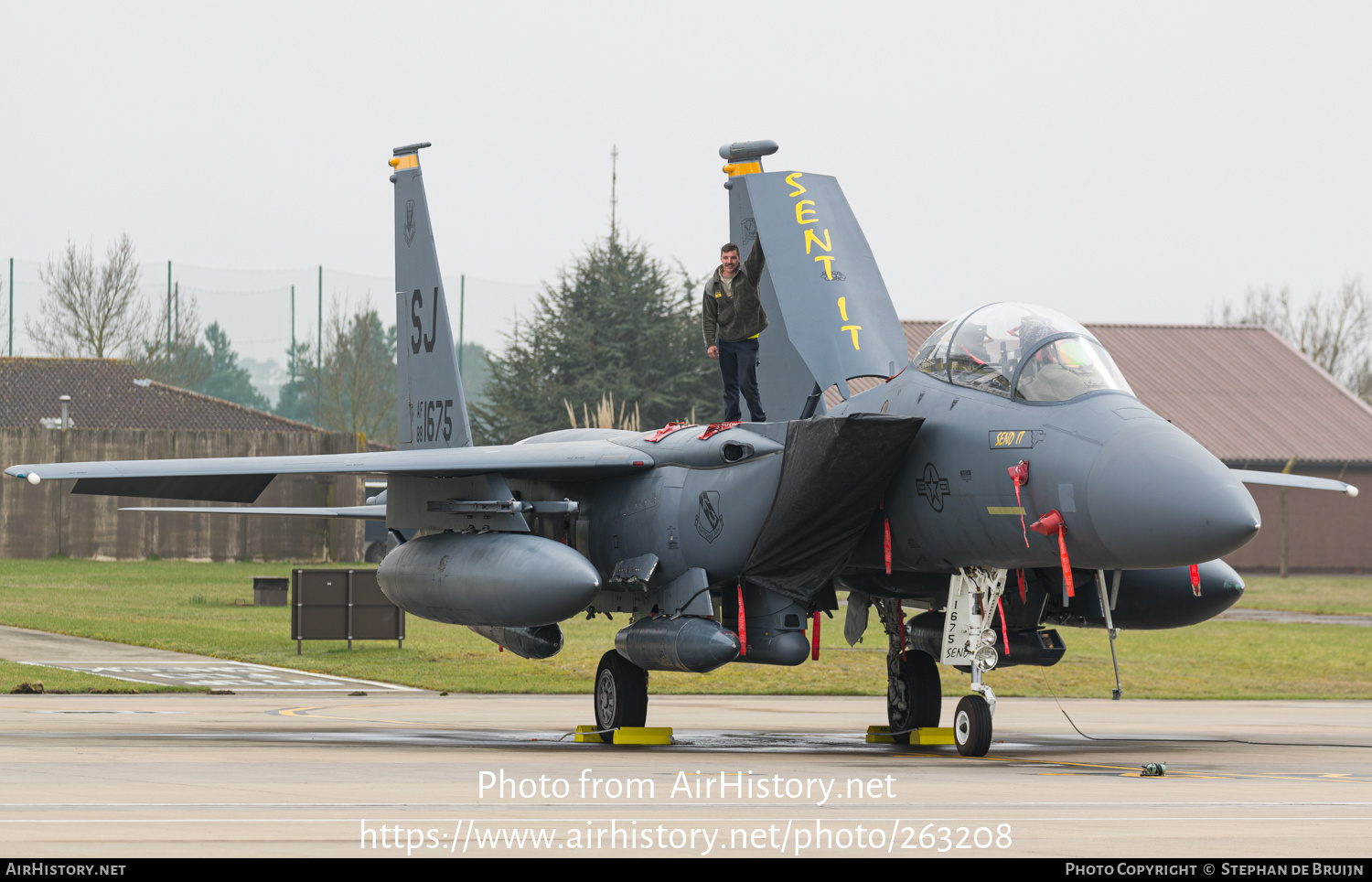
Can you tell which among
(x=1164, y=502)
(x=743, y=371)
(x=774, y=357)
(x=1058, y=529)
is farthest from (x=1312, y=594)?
(x=1164, y=502)

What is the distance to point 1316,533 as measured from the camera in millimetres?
50312

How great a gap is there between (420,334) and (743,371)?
496cm

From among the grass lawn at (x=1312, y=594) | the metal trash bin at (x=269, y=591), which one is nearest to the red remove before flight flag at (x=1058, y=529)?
the metal trash bin at (x=269, y=591)

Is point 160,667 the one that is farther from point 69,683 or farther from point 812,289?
point 812,289

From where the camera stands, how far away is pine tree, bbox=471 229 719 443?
53.5 m

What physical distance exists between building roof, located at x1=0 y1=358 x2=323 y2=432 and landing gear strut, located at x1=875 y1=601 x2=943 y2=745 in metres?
42.0

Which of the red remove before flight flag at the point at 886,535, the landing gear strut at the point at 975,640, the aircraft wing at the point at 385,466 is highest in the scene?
the aircraft wing at the point at 385,466

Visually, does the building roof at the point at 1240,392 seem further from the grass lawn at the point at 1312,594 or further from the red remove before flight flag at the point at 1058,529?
the red remove before flight flag at the point at 1058,529

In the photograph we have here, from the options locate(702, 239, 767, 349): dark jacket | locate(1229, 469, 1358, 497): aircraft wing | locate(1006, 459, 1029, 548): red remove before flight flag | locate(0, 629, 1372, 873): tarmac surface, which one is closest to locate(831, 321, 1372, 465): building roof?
locate(1229, 469, 1358, 497): aircraft wing

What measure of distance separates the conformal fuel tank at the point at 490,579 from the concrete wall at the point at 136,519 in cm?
3044

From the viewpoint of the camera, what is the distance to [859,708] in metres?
20.3

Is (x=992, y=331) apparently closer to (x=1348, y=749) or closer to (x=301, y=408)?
(x=1348, y=749)

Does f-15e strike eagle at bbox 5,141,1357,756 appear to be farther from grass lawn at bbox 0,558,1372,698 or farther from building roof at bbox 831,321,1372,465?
building roof at bbox 831,321,1372,465

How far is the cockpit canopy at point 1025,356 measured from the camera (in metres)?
11.9
